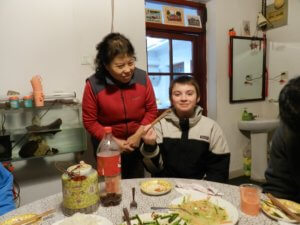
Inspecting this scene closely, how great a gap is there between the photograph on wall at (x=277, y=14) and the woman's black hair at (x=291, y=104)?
2.42m

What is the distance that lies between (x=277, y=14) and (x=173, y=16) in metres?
1.32

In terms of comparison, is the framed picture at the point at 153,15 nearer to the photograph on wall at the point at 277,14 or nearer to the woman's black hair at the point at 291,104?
the photograph on wall at the point at 277,14

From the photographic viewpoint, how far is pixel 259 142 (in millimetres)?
2725

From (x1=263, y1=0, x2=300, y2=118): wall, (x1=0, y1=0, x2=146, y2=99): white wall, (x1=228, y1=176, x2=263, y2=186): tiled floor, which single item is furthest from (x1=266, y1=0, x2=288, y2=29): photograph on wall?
(x1=228, y1=176, x2=263, y2=186): tiled floor

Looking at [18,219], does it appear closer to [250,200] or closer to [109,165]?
[109,165]

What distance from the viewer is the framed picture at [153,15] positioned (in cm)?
240

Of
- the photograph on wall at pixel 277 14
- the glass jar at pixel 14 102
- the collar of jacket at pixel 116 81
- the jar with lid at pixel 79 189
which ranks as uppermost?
the photograph on wall at pixel 277 14

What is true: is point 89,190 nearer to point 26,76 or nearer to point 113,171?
point 113,171

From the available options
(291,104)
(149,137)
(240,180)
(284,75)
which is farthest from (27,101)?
(284,75)

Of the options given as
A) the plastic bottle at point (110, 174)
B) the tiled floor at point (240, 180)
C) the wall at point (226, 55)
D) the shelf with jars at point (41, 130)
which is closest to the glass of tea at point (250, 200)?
the plastic bottle at point (110, 174)

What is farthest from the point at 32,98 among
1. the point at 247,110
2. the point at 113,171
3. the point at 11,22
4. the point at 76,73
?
the point at 247,110

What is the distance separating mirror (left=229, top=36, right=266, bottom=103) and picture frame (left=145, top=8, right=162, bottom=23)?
0.92 meters

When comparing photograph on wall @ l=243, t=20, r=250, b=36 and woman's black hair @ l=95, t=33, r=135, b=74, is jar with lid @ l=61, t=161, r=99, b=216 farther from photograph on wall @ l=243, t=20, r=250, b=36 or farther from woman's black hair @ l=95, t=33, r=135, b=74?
photograph on wall @ l=243, t=20, r=250, b=36

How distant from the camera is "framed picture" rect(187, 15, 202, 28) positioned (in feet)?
8.76
